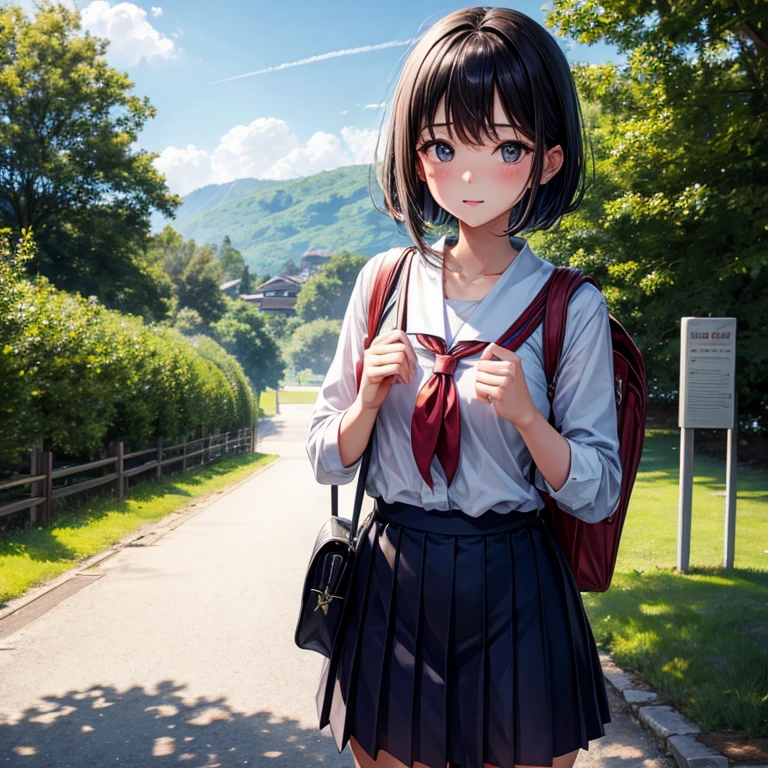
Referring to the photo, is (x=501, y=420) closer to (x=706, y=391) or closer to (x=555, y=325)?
(x=555, y=325)

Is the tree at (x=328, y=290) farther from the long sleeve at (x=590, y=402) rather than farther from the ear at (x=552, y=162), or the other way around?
the long sleeve at (x=590, y=402)

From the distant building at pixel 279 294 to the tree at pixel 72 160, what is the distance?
13481 centimetres

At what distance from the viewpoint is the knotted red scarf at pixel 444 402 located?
1734 mm

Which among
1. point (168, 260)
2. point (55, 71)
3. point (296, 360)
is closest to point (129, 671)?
point (55, 71)

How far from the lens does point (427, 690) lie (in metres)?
1.79

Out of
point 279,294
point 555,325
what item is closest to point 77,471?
point 555,325

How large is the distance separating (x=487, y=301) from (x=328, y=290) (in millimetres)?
156094

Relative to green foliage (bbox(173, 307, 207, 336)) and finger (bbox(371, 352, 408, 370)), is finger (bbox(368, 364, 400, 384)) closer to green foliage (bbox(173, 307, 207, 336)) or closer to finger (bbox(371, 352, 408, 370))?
finger (bbox(371, 352, 408, 370))

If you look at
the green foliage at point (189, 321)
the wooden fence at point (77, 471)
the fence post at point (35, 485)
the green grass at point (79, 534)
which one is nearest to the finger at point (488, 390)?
the green grass at point (79, 534)

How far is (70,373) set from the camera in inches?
484

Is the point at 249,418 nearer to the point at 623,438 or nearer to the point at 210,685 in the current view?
the point at 210,685

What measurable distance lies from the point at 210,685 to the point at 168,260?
86.6m

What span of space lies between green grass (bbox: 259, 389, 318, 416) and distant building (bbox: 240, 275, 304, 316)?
5153cm

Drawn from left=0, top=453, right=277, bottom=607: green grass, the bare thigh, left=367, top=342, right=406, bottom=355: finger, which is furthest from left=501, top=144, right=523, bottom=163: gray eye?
left=0, top=453, right=277, bottom=607: green grass
